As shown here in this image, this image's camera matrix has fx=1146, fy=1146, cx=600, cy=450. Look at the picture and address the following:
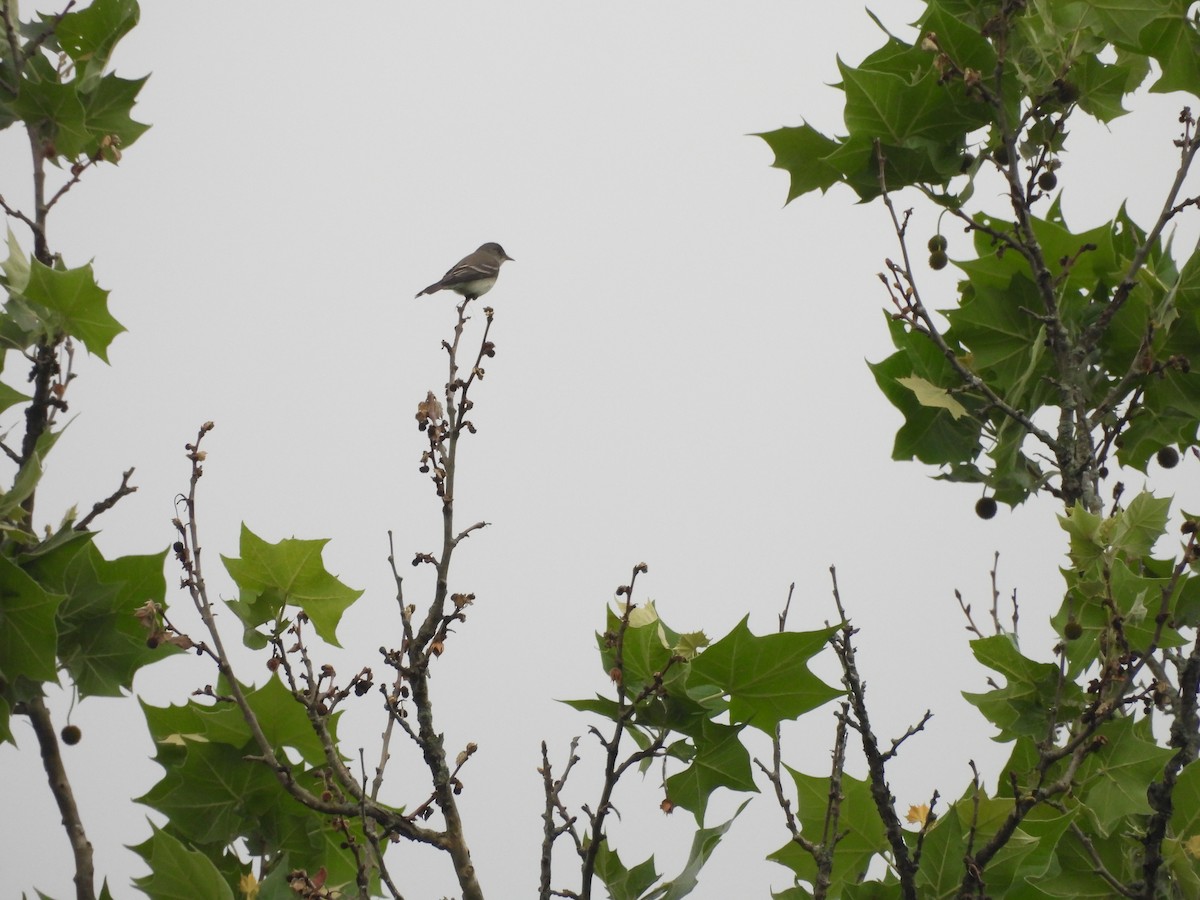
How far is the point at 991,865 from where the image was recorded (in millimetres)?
3039

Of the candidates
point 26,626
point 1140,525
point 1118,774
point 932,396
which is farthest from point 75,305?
point 1118,774

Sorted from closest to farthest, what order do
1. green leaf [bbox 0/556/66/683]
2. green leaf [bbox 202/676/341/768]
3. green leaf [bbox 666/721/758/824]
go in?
green leaf [bbox 666/721/758/824], green leaf [bbox 202/676/341/768], green leaf [bbox 0/556/66/683]

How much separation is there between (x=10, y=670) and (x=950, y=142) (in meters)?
3.75

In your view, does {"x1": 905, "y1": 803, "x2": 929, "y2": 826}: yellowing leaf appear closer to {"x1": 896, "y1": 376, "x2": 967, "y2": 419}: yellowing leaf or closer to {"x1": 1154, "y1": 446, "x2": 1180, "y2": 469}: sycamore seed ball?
{"x1": 896, "y1": 376, "x2": 967, "y2": 419}: yellowing leaf

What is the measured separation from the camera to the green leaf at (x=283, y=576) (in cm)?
331

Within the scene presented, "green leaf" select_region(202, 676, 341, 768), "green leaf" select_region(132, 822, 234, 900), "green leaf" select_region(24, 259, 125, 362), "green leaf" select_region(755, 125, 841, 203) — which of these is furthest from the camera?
"green leaf" select_region(755, 125, 841, 203)

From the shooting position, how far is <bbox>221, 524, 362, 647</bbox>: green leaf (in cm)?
331

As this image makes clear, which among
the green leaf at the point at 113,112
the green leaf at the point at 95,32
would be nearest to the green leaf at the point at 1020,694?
the green leaf at the point at 113,112

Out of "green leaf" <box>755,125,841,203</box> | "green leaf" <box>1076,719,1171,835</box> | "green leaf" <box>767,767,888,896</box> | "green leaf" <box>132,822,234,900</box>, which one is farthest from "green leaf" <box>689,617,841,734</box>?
"green leaf" <box>755,125,841,203</box>

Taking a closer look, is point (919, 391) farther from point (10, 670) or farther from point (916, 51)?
point (10, 670)

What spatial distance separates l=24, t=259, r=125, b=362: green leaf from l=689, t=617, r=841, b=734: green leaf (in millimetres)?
2607

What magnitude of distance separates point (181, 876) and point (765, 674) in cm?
158

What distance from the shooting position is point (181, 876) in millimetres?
2908

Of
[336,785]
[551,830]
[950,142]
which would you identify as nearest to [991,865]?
[551,830]
